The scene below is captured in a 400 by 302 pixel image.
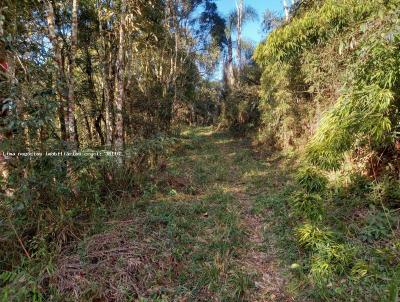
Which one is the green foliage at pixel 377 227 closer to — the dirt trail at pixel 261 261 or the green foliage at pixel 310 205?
the green foliage at pixel 310 205

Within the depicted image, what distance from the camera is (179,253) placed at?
341 centimetres

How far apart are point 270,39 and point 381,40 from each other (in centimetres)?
226

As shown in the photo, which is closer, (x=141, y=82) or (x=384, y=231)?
(x=384, y=231)

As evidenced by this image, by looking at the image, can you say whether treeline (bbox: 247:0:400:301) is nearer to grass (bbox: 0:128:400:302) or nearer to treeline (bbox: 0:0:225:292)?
grass (bbox: 0:128:400:302)

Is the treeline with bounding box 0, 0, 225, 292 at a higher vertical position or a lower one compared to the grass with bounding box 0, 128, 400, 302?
higher

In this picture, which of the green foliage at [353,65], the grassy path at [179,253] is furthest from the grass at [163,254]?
the green foliage at [353,65]

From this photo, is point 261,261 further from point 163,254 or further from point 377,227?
point 377,227

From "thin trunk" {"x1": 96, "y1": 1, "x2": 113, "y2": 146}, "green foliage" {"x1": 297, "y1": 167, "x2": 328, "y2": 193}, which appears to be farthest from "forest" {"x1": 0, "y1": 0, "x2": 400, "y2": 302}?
"thin trunk" {"x1": 96, "y1": 1, "x2": 113, "y2": 146}

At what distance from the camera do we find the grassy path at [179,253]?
2809mm

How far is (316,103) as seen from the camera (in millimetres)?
7637

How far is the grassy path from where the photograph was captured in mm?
2809

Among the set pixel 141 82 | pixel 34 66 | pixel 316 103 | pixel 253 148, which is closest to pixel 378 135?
pixel 316 103

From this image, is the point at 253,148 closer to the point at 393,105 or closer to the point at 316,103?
the point at 316,103

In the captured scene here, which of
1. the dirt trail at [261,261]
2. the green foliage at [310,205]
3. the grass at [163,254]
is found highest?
the green foliage at [310,205]
